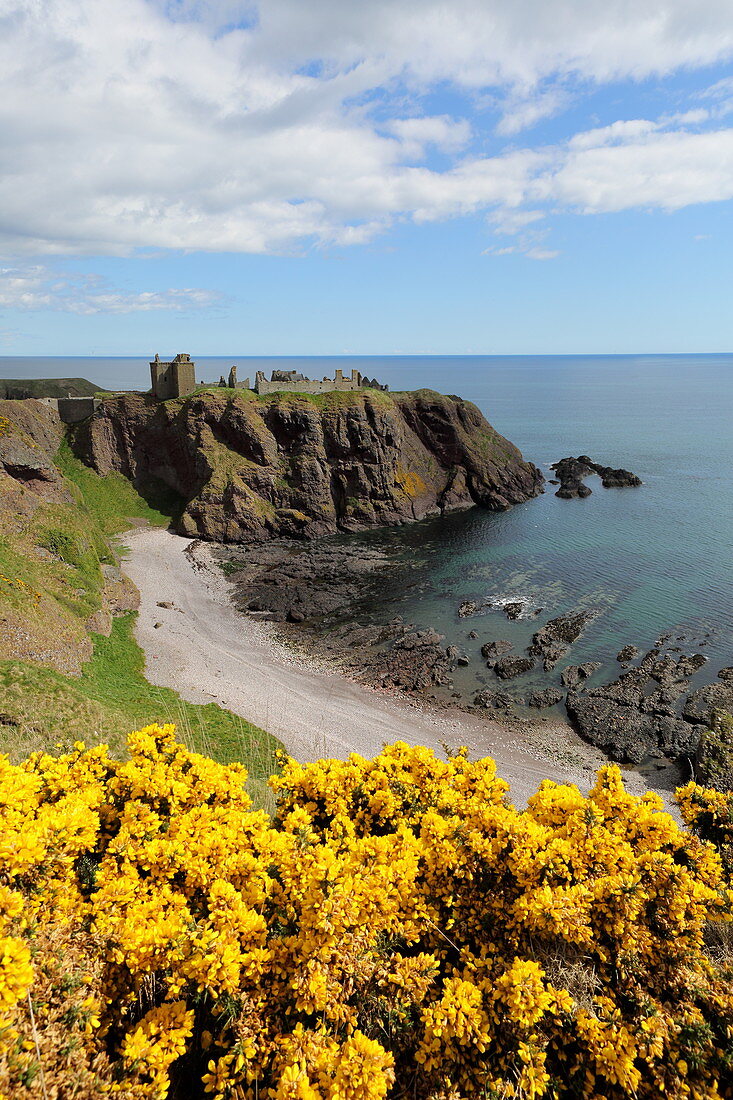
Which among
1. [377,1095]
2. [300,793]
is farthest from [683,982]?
[300,793]

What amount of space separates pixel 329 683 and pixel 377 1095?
33874mm

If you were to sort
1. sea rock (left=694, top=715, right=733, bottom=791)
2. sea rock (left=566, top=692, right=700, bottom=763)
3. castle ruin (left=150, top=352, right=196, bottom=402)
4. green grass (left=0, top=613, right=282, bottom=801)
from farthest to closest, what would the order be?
castle ruin (left=150, top=352, right=196, bottom=402)
sea rock (left=566, top=692, right=700, bottom=763)
sea rock (left=694, top=715, right=733, bottom=791)
green grass (left=0, top=613, right=282, bottom=801)

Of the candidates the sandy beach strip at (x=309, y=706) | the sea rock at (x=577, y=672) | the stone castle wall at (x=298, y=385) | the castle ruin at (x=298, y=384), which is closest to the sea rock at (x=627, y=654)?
the sea rock at (x=577, y=672)

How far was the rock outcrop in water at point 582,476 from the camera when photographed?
292 feet

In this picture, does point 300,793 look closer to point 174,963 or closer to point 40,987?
point 174,963

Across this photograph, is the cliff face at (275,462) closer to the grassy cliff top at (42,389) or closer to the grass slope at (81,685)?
the grassy cliff top at (42,389)

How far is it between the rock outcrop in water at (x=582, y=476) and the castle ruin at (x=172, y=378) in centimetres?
5739

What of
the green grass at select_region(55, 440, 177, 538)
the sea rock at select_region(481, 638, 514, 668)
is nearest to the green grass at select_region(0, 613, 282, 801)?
the sea rock at select_region(481, 638, 514, 668)

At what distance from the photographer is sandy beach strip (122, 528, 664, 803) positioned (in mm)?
31828

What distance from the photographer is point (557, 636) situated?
148ft

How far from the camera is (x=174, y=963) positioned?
24.1 feet

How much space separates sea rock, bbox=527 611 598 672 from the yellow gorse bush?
33.7 metres

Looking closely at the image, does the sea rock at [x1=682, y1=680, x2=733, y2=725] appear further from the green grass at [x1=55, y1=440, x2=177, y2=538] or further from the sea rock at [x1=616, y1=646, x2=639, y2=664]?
the green grass at [x1=55, y1=440, x2=177, y2=538]

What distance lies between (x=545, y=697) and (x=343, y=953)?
109 feet
